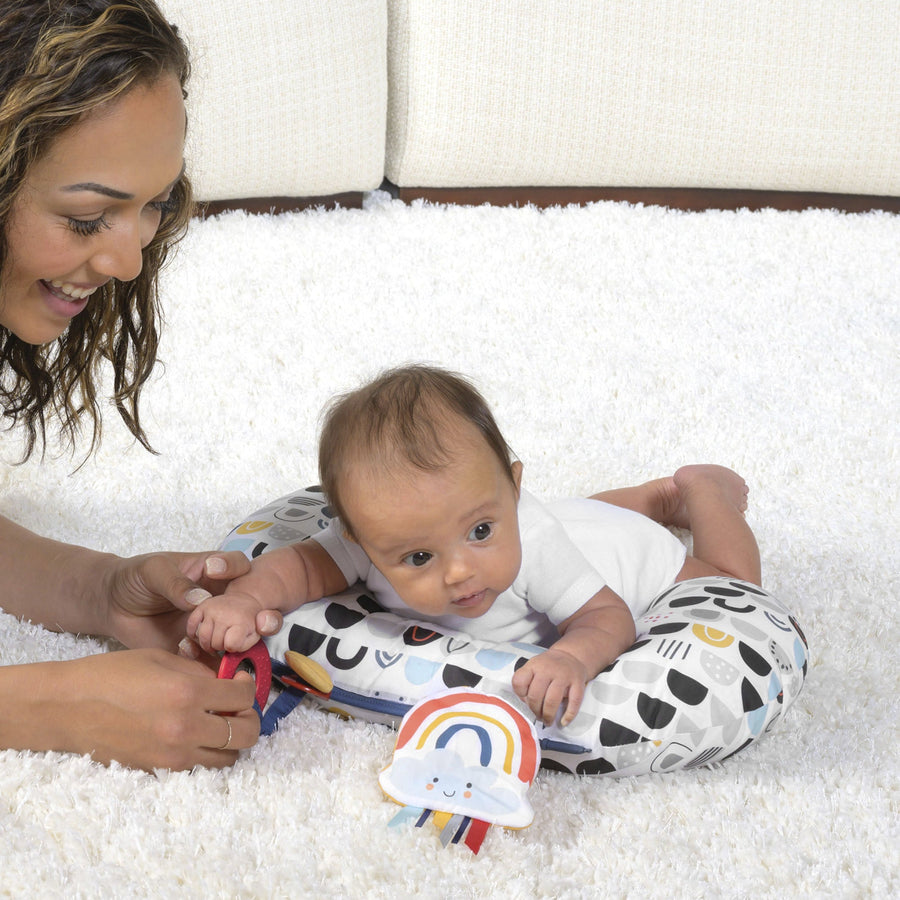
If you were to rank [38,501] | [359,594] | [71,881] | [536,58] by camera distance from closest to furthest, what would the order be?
[71,881] → [359,594] → [38,501] → [536,58]

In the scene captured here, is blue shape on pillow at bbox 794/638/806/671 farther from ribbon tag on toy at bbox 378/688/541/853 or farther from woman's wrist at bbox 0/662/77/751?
woman's wrist at bbox 0/662/77/751

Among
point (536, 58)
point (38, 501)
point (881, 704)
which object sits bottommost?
point (38, 501)

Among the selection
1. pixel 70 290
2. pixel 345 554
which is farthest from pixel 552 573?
pixel 70 290

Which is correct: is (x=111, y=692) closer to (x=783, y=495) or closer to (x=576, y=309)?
Answer: (x=783, y=495)

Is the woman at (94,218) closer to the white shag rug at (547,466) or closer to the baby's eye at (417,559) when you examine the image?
the white shag rug at (547,466)

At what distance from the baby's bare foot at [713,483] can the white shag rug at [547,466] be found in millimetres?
85

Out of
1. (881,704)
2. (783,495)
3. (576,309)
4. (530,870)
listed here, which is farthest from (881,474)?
(530,870)

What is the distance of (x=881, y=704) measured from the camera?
1.13m

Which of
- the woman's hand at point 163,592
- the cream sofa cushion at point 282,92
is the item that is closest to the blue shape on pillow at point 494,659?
the woman's hand at point 163,592

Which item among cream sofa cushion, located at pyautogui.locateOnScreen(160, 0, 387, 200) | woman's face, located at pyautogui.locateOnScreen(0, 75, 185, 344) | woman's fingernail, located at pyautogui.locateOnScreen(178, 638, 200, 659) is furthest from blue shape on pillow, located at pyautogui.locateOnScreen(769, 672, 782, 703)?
cream sofa cushion, located at pyautogui.locateOnScreen(160, 0, 387, 200)

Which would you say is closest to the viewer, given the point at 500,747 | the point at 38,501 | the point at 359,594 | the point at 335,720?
the point at 500,747

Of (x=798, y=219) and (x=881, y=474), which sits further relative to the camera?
(x=798, y=219)

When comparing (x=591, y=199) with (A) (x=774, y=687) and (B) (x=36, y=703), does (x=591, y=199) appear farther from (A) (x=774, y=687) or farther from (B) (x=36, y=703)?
(B) (x=36, y=703)

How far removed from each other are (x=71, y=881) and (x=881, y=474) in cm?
123
